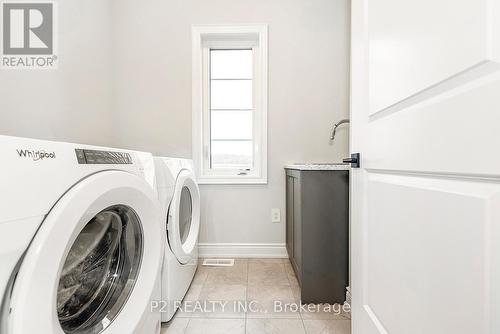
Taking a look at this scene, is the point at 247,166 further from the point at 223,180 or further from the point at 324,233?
the point at 324,233

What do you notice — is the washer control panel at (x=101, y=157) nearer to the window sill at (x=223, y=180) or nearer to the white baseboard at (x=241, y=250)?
the window sill at (x=223, y=180)

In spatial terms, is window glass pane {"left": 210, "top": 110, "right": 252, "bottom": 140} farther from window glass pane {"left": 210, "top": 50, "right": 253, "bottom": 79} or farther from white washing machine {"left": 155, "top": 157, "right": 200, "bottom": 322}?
white washing machine {"left": 155, "top": 157, "right": 200, "bottom": 322}

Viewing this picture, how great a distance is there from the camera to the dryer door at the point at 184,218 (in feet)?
4.01

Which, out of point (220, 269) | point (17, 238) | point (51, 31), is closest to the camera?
point (17, 238)

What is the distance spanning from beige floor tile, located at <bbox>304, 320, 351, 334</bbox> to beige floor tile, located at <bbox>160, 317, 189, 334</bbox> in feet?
2.05

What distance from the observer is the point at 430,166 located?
0.54 metres

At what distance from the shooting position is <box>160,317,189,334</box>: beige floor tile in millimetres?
1208

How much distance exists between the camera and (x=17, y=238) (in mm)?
431

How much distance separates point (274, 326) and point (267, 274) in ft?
1.86

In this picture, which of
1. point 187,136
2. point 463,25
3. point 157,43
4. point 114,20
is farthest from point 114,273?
point 114,20

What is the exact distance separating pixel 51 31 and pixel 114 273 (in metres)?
1.72

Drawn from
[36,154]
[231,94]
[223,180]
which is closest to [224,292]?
[223,180]

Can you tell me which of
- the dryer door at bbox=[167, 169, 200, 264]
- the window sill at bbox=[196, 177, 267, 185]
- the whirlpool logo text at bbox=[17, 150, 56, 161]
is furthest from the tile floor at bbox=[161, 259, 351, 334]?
the whirlpool logo text at bbox=[17, 150, 56, 161]

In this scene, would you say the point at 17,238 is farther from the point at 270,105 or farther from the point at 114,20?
the point at 114,20
